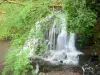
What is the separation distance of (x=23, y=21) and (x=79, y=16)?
1.87m

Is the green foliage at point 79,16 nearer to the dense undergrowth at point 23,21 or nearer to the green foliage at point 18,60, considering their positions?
the dense undergrowth at point 23,21

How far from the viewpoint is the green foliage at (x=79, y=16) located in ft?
22.2

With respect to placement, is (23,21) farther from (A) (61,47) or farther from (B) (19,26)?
(A) (61,47)

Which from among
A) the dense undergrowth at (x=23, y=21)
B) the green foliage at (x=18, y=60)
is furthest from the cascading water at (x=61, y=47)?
the green foliage at (x=18, y=60)

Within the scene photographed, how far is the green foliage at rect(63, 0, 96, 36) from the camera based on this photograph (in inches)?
267

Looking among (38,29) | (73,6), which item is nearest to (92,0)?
(73,6)

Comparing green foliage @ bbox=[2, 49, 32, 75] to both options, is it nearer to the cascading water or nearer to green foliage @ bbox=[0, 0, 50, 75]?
green foliage @ bbox=[0, 0, 50, 75]

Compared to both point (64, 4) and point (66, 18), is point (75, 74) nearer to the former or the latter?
point (66, 18)

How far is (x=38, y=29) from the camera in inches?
229

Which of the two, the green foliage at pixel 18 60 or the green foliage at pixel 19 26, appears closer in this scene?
the green foliage at pixel 18 60

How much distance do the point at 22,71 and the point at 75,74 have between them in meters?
2.40

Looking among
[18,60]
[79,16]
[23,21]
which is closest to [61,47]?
[79,16]

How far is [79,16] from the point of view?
677 cm

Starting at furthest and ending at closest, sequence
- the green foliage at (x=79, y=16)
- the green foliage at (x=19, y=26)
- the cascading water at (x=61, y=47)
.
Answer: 1. the cascading water at (x=61, y=47)
2. the green foliage at (x=79, y=16)
3. the green foliage at (x=19, y=26)
